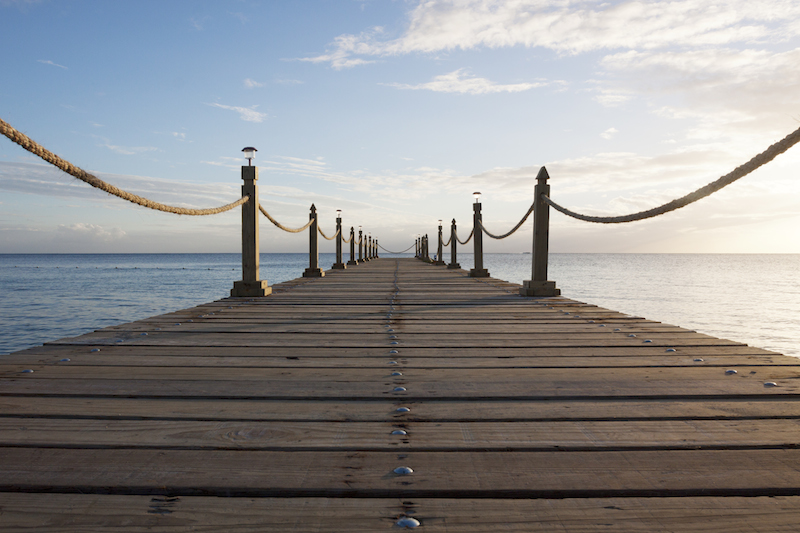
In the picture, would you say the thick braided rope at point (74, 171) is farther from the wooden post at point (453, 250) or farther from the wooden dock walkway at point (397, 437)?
the wooden post at point (453, 250)

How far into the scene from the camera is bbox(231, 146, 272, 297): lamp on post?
5277mm

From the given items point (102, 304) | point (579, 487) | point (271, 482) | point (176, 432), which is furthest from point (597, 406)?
point (102, 304)

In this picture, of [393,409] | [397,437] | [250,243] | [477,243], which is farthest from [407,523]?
[477,243]

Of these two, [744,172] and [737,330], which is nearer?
[744,172]

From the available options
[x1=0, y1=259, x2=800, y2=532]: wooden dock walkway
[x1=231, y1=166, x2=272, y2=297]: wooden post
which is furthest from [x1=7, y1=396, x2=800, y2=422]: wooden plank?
[x1=231, y1=166, x2=272, y2=297]: wooden post

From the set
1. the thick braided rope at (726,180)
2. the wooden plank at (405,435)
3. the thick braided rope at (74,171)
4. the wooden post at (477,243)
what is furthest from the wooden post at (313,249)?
the wooden plank at (405,435)

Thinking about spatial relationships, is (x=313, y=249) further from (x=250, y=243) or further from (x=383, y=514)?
(x=383, y=514)

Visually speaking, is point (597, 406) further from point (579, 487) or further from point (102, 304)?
point (102, 304)

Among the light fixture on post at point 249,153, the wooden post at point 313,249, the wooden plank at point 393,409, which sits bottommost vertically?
the wooden plank at point 393,409

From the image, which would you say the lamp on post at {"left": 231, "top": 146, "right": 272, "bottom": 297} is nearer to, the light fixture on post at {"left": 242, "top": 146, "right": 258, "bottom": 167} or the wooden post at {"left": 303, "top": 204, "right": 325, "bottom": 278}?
the light fixture on post at {"left": 242, "top": 146, "right": 258, "bottom": 167}

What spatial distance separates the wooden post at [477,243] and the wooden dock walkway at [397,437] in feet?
19.7

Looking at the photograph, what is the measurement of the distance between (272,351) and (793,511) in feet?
7.16

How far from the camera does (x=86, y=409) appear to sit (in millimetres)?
1614

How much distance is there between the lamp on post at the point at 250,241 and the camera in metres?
5.28
